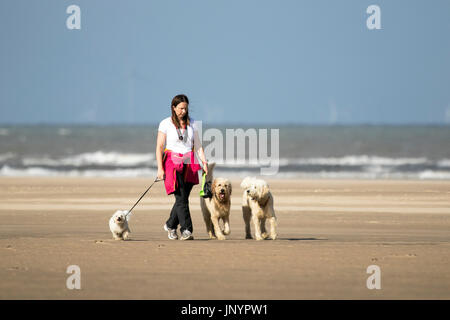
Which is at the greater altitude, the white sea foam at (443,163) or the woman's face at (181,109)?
the white sea foam at (443,163)

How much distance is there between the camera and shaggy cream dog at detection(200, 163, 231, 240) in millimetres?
9953

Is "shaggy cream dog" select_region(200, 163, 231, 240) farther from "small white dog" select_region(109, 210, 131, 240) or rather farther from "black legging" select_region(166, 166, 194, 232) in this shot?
"small white dog" select_region(109, 210, 131, 240)

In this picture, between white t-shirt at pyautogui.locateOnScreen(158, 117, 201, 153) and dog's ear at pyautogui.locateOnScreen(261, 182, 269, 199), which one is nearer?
white t-shirt at pyautogui.locateOnScreen(158, 117, 201, 153)

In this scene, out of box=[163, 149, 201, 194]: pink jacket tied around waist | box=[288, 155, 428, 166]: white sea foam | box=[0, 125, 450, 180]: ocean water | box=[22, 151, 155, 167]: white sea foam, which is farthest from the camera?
box=[22, 151, 155, 167]: white sea foam

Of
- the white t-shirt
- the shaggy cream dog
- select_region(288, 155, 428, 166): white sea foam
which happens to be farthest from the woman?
select_region(288, 155, 428, 166): white sea foam

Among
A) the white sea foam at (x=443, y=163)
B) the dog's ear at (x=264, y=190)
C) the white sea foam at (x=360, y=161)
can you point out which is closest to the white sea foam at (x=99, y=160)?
the white sea foam at (x=360, y=161)

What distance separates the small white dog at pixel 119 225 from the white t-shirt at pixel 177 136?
99cm

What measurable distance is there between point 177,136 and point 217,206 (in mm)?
1028

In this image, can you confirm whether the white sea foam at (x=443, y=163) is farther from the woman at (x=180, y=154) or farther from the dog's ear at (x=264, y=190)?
the woman at (x=180, y=154)

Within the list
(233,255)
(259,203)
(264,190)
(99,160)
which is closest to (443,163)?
(99,160)

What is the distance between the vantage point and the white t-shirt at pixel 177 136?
9.73 m

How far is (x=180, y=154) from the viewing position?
386 inches
